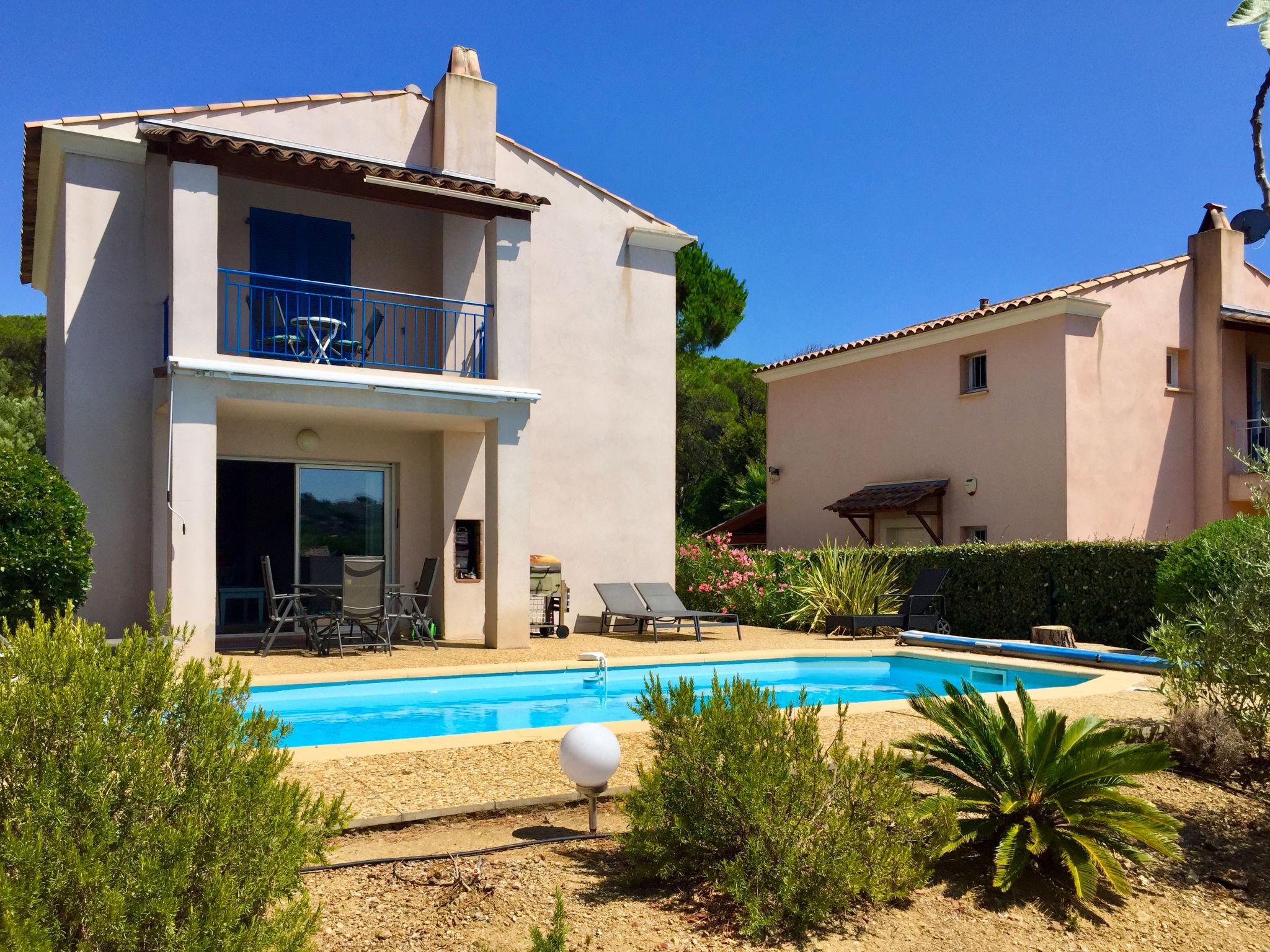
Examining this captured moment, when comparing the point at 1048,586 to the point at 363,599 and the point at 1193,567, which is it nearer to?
the point at 1193,567

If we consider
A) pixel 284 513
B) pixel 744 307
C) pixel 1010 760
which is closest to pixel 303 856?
pixel 1010 760

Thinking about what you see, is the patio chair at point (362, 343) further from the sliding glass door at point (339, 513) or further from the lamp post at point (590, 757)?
the lamp post at point (590, 757)

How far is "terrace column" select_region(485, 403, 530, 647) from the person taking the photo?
1202 cm

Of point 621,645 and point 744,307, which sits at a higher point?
point 744,307

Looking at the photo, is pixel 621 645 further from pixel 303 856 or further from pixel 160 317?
pixel 303 856

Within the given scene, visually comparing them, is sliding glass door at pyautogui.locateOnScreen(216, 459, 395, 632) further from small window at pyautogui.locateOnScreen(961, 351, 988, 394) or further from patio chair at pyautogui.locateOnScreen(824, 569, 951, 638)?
small window at pyautogui.locateOnScreen(961, 351, 988, 394)

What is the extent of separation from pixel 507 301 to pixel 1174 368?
1405cm

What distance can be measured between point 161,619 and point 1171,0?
36.5ft

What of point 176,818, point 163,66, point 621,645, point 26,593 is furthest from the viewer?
point 163,66

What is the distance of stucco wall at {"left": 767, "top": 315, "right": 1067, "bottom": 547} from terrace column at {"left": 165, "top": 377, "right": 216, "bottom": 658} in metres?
13.8

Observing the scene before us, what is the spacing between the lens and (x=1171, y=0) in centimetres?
1012

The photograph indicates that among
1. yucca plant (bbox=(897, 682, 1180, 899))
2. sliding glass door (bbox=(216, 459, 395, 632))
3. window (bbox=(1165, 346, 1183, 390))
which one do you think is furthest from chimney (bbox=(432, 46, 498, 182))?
window (bbox=(1165, 346, 1183, 390))

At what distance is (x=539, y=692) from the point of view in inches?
393

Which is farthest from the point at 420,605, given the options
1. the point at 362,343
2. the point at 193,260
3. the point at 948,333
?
the point at 948,333
